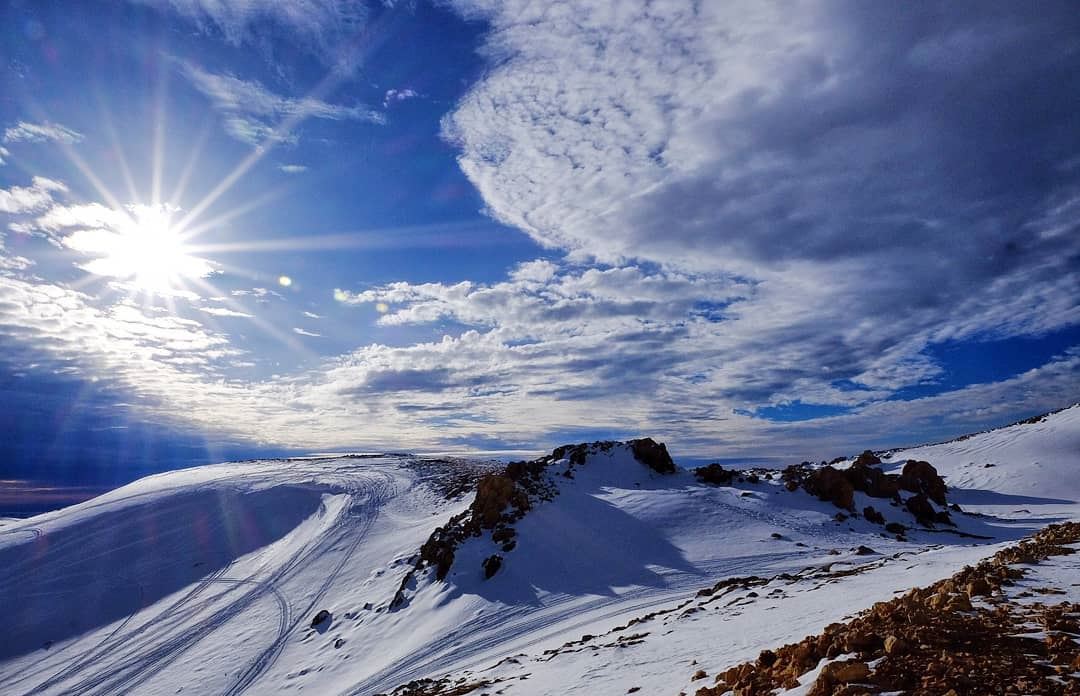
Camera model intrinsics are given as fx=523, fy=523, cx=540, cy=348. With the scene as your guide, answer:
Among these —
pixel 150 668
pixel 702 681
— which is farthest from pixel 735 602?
pixel 150 668

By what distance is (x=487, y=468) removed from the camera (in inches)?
2756

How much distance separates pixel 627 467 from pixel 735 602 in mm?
20630

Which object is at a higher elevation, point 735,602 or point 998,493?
point 998,493

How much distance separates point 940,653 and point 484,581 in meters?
21.6

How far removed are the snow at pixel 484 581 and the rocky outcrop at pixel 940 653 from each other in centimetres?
257

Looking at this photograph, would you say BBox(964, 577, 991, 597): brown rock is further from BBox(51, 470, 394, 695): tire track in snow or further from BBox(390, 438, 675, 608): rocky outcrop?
BBox(51, 470, 394, 695): tire track in snow

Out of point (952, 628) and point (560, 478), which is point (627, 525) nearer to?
point (560, 478)

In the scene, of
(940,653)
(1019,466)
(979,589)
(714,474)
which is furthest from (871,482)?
(940,653)

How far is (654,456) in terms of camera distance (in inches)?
1478

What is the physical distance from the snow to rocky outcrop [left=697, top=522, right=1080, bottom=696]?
2574 millimetres

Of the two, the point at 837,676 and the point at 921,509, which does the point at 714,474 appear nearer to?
the point at 921,509

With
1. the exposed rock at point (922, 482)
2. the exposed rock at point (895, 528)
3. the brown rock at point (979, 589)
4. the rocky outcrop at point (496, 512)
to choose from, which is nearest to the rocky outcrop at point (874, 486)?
the exposed rock at point (922, 482)

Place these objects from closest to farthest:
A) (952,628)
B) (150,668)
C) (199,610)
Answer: (952,628) < (150,668) < (199,610)

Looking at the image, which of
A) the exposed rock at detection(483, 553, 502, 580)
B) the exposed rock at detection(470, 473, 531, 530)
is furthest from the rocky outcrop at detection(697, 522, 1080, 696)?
the exposed rock at detection(470, 473, 531, 530)
